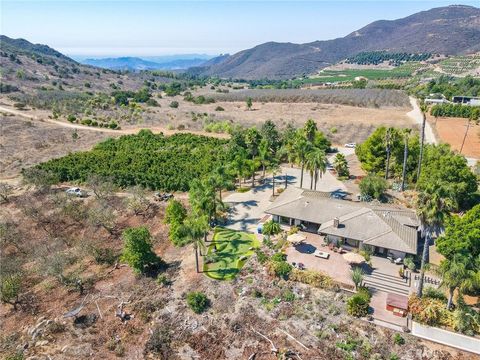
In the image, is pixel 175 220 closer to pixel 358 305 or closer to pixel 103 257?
pixel 103 257

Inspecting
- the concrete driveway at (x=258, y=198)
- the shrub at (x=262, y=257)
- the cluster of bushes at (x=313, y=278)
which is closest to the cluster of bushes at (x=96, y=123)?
the concrete driveway at (x=258, y=198)

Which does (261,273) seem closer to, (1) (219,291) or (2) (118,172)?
(1) (219,291)

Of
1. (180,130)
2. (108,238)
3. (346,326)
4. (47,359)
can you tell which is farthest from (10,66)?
(346,326)

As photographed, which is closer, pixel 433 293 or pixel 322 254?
pixel 433 293

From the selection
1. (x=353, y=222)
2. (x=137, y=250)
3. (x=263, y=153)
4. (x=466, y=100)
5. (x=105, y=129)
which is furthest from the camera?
(x=466, y=100)

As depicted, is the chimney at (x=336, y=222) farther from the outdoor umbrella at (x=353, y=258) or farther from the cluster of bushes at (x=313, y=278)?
the cluster of bushes at (x=313, y=278)

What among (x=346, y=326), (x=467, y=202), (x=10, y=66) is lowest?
(x=346, y=326)

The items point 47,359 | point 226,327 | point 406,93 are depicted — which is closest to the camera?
point 47,359

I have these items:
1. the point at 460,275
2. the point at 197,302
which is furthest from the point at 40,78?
the point at 460,275
